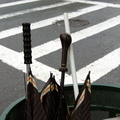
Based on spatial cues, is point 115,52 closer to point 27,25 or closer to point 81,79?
point 81,79

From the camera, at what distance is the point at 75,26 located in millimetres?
7363

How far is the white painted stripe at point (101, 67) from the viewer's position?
15.1ft

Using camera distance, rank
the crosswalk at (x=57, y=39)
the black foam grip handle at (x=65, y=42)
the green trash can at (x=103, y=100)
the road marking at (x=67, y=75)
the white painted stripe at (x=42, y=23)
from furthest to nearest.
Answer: the white painted stripe at (x=42, y=23) → the crosswalk at (x=57, y=39) → the road marking at (x=67, y=75) → the green trash can at (x=103, y=100) → the black foam grip handle at (x=65, y=42)

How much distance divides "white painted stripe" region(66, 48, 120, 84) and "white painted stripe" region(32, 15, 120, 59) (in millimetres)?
975

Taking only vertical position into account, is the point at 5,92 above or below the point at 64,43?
below

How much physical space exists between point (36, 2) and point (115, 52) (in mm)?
5337

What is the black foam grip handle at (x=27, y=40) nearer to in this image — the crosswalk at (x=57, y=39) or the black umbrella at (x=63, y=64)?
the black umbrella at (x=63, y=64)

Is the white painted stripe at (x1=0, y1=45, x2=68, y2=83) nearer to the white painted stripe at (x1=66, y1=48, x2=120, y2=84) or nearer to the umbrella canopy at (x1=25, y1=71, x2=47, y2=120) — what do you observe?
the white painted stripe at (x1=66, y1=48, x2=120, y2=84)

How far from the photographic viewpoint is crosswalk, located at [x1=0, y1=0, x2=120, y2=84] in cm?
479

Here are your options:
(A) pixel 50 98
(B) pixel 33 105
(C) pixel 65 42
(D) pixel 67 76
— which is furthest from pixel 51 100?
(D) pixel 67 76

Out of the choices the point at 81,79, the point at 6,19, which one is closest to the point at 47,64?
the point at 81,79

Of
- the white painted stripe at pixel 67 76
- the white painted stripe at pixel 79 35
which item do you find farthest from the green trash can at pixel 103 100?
the white painted stripe at pixel 79 35

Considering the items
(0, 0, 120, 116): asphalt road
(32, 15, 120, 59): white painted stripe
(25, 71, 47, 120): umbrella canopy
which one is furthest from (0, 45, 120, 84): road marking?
(25, 71, 47, 120): umbrella canopy

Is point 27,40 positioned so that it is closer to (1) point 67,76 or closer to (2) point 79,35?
(1) point 67,76
